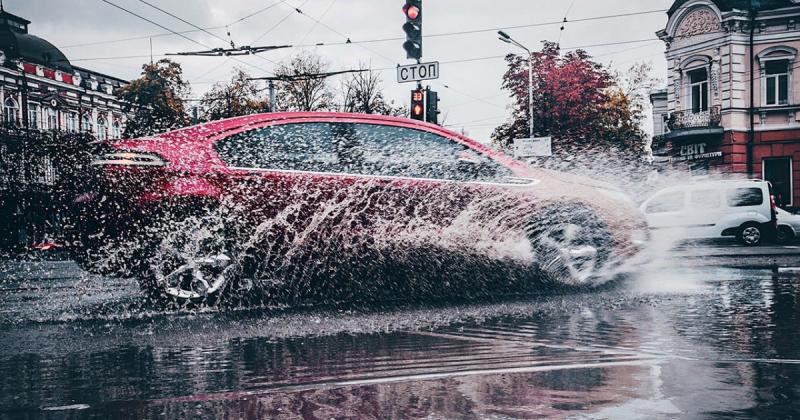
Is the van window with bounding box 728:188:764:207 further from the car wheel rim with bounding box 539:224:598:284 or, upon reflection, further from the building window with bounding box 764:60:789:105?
the building window with bounding box 764:60:789:105

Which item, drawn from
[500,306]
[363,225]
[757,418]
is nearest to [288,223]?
[363,225]

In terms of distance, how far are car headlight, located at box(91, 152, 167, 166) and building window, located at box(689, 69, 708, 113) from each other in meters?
30.2

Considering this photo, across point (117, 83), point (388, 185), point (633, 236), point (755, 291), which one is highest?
point (117, 83)

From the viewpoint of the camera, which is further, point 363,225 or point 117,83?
point 117,83

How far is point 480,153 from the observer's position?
7172 millimetres

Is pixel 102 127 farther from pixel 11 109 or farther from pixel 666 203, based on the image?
pixel 666 203

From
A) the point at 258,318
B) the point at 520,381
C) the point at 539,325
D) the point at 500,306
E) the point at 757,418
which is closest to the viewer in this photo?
the point at 757,418

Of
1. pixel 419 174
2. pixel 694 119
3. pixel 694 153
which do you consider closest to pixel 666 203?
pixel 419 174

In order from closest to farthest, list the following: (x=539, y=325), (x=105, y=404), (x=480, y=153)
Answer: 1. (x=105, y=404)
2. (x=539, y=325)
3. (x=480, y=153)

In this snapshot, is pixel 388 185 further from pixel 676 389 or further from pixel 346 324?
pixel 676 389

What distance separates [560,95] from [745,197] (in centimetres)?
2355

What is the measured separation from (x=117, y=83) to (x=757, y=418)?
54.5m

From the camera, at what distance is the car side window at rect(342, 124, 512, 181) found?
6.64 metres

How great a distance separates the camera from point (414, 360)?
4.14 meters
